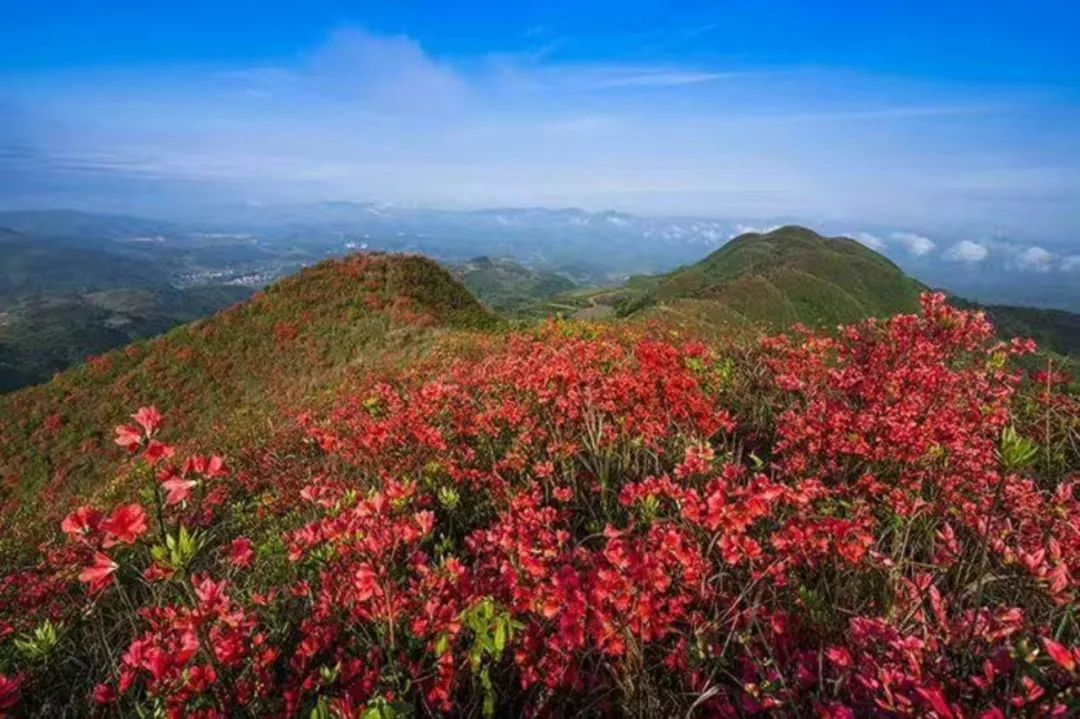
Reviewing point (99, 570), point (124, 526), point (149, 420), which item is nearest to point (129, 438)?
point (149, 420)

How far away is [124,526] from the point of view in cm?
251

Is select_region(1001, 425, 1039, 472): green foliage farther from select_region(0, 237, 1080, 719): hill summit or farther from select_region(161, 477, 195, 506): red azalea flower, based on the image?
select_region(161, 477, 195, 506): red azalea flower

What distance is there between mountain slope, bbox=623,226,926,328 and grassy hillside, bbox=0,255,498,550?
82.1 feet

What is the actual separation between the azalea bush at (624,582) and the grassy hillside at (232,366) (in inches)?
713

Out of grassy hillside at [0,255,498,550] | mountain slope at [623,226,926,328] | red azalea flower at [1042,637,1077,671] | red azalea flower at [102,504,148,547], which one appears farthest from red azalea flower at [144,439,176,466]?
mountain slope at [623,226,926,328]

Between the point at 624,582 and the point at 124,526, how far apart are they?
2.21 m

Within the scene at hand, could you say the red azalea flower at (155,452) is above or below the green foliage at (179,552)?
above

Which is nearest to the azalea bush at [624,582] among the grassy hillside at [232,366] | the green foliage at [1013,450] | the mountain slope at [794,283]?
the green foliage at [1013,450]

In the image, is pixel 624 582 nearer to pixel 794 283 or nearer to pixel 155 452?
pixel 155 452

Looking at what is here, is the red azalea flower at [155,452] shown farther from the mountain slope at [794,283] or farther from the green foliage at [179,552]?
the mountain slope at [794,283]

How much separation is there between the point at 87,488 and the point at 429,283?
1733cm

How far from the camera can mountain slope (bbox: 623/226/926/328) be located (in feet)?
217

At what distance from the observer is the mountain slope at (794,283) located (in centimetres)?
6625

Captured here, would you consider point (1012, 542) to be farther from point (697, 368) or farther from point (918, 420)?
point (697, 368)
